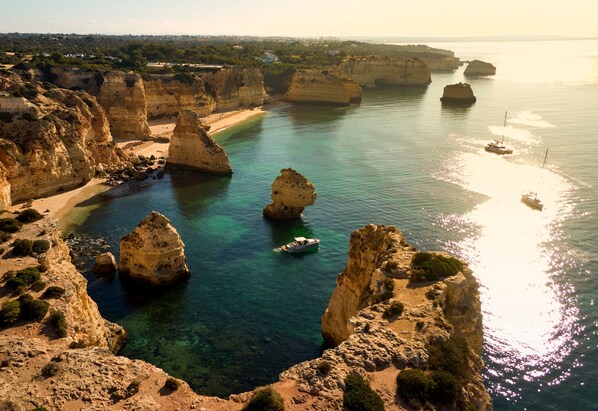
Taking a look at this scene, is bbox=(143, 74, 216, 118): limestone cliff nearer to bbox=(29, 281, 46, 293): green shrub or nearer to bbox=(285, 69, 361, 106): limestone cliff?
bbox=(285, 69, 361, 106): limestone cliff

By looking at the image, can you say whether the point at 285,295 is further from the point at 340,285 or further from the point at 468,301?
the point at 468,301

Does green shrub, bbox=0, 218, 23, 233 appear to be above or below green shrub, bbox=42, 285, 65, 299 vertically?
above

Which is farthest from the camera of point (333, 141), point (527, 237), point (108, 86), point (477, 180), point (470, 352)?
point (333, 141)

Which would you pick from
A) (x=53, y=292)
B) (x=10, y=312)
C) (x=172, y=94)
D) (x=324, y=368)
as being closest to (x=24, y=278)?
(x=53, y=292)

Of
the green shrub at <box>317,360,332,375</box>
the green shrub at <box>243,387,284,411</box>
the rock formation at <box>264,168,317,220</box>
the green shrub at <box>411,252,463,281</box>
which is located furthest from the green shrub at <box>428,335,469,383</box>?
the rock formation at <box>264,168,317,220</box>

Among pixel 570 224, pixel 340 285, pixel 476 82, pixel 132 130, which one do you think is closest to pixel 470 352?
pixel 340 285

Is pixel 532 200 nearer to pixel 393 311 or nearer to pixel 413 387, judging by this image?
pixel 393 311
